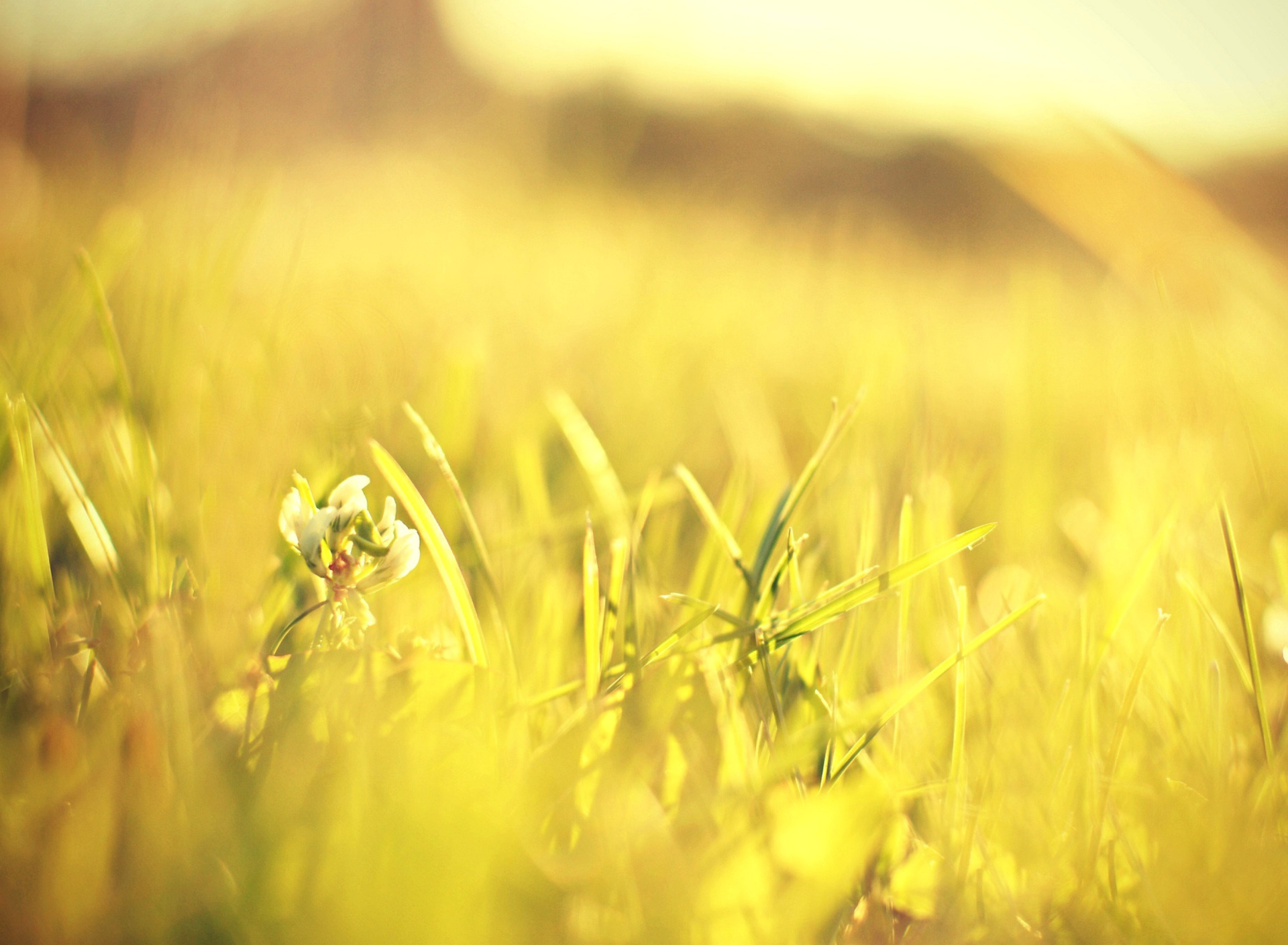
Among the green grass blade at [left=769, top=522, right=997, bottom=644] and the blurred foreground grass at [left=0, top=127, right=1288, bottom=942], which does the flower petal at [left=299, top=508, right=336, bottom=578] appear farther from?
the green grass blade at [left=769, top=522, right=997, bottom=644]

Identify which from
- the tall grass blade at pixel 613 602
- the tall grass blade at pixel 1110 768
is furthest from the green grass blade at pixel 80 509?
the tall grass blade at pixel 1110 768

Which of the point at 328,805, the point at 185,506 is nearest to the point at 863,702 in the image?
the point at 328,805

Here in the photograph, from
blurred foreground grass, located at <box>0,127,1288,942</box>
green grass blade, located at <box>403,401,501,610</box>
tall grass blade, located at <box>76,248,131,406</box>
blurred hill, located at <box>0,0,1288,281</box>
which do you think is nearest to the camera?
blurred foreground grass, located at <box>0,127,1288,942</box>

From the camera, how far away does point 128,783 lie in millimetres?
319

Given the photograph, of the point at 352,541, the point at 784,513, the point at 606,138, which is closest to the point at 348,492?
the point at 352,541

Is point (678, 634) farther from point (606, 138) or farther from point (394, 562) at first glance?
point (606, 138)

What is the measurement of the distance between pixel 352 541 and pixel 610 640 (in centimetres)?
15

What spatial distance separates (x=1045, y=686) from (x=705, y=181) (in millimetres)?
2668

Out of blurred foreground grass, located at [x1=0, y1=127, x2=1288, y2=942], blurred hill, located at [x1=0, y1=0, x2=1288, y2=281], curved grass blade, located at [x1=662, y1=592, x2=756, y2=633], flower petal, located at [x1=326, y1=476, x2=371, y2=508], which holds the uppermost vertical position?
blurred hill, located at [x1=0, y1=0, x2=1288, y2=281]

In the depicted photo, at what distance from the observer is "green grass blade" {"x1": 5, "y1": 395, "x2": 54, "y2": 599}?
410 millimetres

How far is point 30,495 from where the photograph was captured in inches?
16.3

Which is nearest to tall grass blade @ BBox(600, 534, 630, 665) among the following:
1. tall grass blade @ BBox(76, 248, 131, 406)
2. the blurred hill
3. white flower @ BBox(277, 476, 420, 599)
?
white flower @ BBox(277, 476, 420, 599)

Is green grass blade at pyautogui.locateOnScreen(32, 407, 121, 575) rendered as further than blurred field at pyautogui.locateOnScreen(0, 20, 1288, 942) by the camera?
Yes

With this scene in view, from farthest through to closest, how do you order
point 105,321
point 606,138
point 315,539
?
1. point 606,138
2. point 105,321
3. point 315,539
